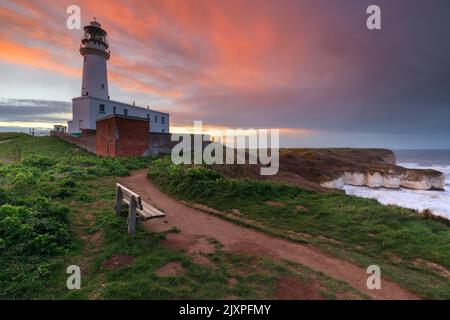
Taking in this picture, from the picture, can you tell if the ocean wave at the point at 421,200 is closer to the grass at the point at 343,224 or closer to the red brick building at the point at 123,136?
the grass at the point at 343,224

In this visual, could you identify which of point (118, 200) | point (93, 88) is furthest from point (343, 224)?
point (93, 88)

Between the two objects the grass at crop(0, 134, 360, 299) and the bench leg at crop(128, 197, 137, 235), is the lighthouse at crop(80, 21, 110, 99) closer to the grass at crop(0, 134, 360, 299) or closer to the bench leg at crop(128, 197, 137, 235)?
the grass at crop(0, 134, 360, 299)

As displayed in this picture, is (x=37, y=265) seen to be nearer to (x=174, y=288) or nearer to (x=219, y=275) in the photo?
(x=174, y=288)

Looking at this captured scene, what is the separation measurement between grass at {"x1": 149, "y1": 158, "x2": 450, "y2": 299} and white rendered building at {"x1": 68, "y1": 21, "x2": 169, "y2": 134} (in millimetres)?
23225

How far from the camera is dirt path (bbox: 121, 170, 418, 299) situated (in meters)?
4.33

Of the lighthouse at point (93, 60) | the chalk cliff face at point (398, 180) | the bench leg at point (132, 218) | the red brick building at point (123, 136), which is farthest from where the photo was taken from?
the lighthouse at point (93, 60)

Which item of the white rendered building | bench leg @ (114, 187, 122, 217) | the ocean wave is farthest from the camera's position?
the white rendered building

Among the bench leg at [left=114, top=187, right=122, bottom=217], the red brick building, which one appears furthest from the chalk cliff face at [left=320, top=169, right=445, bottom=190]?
the bench leg at [left=114, top=187, right=122, bottom=217]

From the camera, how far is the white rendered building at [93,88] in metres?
28.6

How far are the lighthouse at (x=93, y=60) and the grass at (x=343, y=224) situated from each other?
1071 inches

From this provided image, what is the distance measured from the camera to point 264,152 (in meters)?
33.1

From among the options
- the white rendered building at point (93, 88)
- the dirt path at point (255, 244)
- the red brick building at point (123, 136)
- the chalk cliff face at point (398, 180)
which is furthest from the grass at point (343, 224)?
the white rendered building at point (93, 88)

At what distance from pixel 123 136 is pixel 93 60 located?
64.1 feet
